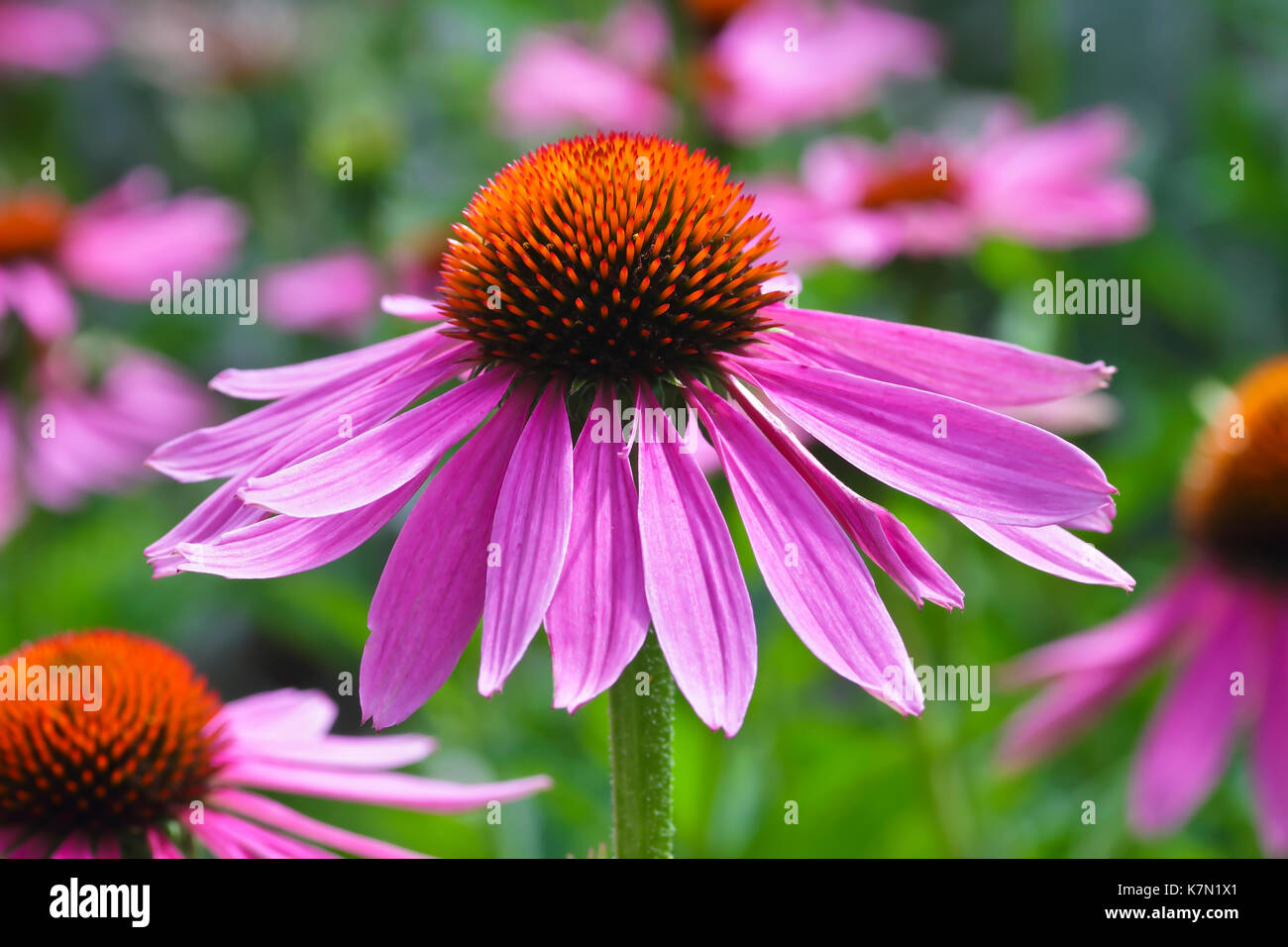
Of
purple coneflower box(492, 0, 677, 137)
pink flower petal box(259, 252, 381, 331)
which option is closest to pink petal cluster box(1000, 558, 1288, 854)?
purple coneflower box(492, 0, 677, 137)

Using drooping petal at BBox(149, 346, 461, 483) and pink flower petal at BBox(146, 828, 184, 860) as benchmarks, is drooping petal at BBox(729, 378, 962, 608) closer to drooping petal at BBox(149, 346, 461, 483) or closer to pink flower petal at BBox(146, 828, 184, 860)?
drooping petal at BBox(149, 346, 461, 483)

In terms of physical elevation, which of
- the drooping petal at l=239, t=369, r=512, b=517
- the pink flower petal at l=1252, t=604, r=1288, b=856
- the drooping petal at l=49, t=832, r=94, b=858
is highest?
the drooping petal at l=239, t=369, r=512, b=517

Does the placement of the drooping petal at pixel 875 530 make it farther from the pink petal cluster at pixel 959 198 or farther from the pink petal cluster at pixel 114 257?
the pink petal cluster at pixel 114 257

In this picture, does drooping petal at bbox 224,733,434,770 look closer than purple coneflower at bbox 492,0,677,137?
Yes

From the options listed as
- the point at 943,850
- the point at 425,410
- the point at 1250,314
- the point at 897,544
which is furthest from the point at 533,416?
the point at 1250,314

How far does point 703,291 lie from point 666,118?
5.01 feet

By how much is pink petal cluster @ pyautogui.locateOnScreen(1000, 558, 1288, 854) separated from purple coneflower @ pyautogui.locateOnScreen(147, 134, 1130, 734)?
2.18 feet

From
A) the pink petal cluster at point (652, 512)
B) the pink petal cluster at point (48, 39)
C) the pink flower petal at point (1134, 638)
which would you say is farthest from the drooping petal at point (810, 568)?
the pink petal cluster at point (48, 39)

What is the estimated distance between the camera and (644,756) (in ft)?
2.21

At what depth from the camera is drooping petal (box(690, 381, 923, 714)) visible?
24.1 inches

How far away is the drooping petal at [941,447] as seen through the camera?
25.7 inches

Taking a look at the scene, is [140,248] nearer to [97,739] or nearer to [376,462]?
[97,739]

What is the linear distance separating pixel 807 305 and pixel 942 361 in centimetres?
136
